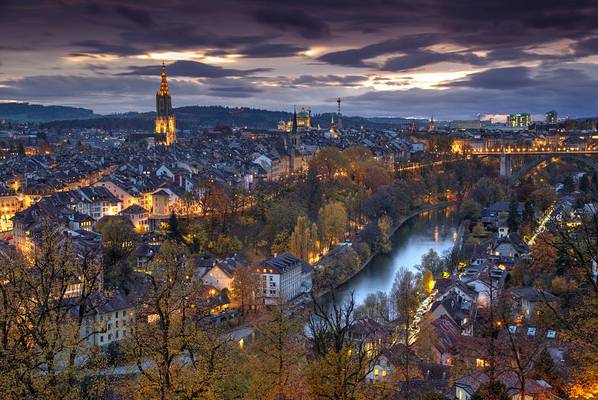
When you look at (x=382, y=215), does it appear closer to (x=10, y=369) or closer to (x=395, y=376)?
(x=395, y=376)

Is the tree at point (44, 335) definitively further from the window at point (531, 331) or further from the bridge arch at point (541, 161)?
the bridge arch at point (541, 161)

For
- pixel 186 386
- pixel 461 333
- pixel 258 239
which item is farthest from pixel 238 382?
pixel 258 239

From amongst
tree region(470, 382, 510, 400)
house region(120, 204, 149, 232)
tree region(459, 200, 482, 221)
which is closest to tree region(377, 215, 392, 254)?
tree region(459, 200, 482, 221)

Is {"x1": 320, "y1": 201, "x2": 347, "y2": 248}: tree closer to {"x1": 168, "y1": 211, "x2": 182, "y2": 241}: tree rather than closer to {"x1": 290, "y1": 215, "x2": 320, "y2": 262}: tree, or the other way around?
{"x1": 290, "y1": 215, "x2": 320, "y2": 262}: tree

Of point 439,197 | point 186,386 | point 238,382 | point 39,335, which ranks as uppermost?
point 39,335

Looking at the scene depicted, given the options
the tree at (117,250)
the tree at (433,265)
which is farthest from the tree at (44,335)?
the tree at (433,265)

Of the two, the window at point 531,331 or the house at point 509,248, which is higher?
the window at point 531,331

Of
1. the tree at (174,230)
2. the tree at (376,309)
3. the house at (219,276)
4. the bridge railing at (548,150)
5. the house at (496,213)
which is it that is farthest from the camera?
the bridge railing at (548,150)
